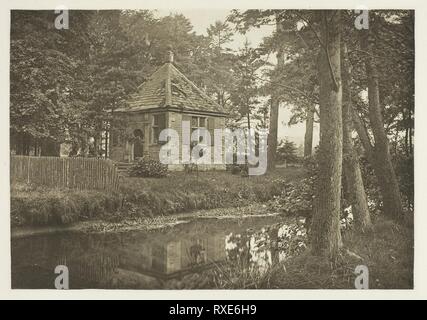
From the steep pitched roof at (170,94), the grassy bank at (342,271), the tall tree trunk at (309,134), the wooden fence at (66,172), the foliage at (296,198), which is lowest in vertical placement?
the grassy bank at (342,271)

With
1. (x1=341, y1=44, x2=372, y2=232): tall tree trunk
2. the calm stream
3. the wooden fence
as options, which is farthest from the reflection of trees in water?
(x1=341, y1=44, x2=372, y2=232): tall tree trunk

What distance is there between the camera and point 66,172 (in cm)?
586

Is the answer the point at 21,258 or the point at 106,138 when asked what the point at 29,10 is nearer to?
the point at 106,138

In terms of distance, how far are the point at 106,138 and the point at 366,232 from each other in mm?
4045

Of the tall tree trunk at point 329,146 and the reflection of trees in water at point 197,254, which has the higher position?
the tall tree trunk at point 329,146

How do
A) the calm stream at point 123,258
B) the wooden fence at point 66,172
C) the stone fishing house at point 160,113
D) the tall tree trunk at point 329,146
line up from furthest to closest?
the stone fishing house at point 160,113
the wooden fence at point 66,172
the calm stream at point 123,258
the tall tree trunk at point 329,146

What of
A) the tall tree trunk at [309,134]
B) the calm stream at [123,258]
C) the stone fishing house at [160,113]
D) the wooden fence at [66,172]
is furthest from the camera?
the stone fishing house at [160,113]

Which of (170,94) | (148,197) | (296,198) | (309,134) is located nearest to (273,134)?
(309,134)

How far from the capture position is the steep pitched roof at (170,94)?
6031mm

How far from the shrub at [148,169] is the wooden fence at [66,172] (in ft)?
0.88

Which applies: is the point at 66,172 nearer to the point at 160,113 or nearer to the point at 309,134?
the point at 160,113

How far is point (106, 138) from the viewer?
5988 mm

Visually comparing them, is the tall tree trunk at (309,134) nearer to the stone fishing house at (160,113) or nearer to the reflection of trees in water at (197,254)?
the stone fishing house at (160,113)

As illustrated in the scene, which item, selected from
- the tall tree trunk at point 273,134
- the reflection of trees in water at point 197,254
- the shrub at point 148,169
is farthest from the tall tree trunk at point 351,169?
the shrub at point 148,169
